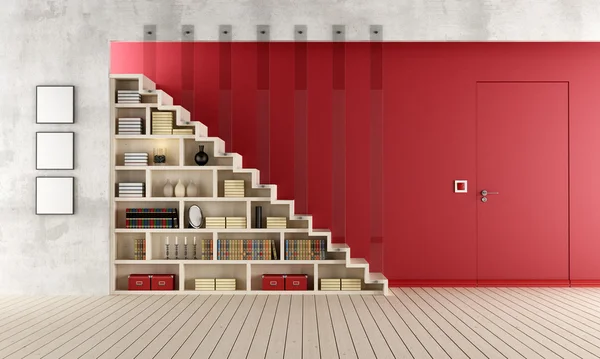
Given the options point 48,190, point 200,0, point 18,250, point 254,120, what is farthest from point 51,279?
point 200,0

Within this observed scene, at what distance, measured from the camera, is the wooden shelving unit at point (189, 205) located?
691 centimetres

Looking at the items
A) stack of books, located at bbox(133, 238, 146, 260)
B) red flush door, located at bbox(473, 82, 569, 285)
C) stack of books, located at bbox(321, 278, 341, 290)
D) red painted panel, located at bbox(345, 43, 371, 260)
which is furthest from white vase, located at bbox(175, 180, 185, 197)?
red flush door, located at bbox(473, 82, 569, 285)

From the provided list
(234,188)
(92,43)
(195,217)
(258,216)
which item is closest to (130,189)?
(195,217)

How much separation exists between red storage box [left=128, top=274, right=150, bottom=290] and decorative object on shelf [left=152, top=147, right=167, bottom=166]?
1.41 meters

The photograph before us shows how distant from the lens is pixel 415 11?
7.02m

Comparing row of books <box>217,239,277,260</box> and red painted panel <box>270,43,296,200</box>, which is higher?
red painted panel <box>270,43,296,200</box>

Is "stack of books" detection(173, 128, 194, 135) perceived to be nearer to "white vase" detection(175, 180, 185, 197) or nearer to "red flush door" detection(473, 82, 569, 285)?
"white vase" detection(175, 180, 185, 197)

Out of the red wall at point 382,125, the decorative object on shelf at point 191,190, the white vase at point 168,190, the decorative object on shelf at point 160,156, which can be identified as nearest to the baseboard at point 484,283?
the red wall at point 382,125

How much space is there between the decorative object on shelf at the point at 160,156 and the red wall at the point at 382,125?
27.5 inches

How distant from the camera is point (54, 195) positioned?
22.5 feet

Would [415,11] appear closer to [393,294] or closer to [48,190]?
[393,294]

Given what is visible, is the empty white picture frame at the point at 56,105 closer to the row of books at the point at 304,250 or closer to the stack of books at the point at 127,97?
the stack of books at the point at 127,97

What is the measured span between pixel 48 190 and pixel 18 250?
826mm

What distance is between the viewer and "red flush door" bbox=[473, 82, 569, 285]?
7484 mm
